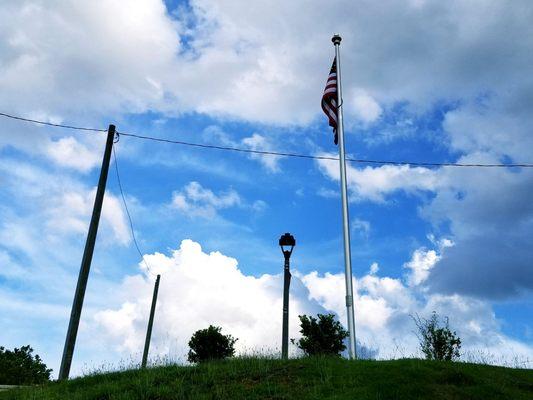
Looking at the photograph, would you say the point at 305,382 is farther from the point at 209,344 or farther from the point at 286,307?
the point at 209,344

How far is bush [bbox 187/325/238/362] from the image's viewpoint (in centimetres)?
3419

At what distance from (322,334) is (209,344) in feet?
26.5

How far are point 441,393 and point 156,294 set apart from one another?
2955 cm

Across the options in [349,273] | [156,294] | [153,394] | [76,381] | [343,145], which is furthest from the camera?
[156,294]

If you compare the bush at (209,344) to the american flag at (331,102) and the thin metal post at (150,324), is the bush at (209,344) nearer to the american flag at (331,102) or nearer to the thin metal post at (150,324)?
the thin metal post at (150,324)

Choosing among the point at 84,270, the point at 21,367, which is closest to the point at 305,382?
the point at 84,270

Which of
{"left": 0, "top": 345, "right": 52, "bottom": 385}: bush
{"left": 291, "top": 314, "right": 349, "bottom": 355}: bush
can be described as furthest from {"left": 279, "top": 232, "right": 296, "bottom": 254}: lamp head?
{"left": 0, "top": 345, "right": 52, "bottom": 385}: bush

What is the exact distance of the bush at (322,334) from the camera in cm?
3108

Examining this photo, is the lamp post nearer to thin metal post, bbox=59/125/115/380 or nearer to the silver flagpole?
the silver flagpole

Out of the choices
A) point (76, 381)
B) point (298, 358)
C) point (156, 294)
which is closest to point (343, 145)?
point (298, 358)

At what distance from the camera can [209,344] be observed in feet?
113

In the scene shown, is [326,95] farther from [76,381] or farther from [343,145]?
[76,381]

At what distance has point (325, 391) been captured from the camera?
10633 mm

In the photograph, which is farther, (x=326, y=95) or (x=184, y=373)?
(x=326, y=95)
